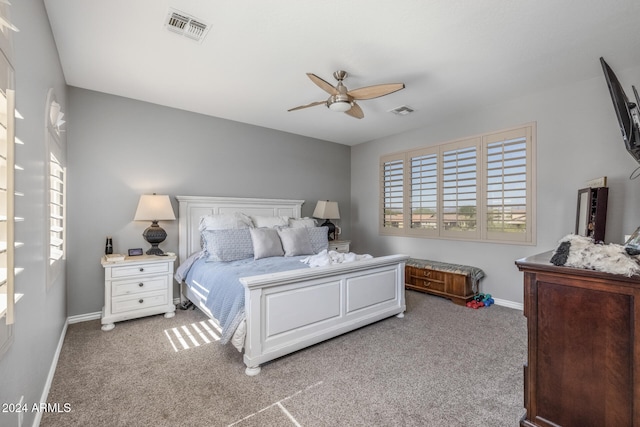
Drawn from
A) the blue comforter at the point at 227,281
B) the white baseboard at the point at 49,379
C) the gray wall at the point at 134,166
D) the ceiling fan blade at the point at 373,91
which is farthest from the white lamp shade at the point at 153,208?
the ceiling fan blade at the point at 373,91

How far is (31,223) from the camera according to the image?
1.63 metres

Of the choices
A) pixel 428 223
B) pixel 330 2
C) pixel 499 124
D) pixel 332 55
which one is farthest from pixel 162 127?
pixel 499 124

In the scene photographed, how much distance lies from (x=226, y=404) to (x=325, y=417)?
0.65 meters

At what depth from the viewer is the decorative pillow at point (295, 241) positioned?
376 cm

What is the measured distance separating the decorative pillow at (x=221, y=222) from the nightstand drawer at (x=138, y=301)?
945mm

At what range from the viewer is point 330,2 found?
2008mm

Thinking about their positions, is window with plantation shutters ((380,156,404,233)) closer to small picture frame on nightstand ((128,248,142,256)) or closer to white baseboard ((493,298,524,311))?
white baseboard ((493,298,524,311))

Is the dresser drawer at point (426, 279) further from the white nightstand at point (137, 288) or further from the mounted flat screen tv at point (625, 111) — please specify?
the white nightstand at point (137, 288)

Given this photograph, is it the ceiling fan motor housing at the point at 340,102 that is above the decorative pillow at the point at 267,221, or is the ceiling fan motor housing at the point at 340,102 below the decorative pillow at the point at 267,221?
above

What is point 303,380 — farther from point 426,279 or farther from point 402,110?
point 402,110

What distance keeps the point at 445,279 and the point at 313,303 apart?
89.6 inches

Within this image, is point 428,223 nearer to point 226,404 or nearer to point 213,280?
point 213,280

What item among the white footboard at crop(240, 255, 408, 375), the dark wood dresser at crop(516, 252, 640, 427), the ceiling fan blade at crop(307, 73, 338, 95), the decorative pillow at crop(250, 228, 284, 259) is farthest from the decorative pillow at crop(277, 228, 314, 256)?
the dark wood dresser at crop(516, 252, 640, 427)

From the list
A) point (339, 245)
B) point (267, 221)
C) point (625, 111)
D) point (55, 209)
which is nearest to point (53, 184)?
point (55, 209)
